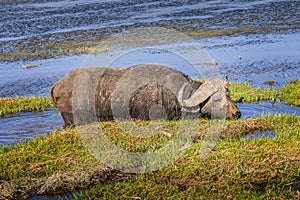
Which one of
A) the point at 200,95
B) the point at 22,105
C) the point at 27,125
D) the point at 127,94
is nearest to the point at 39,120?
the point at 27,125

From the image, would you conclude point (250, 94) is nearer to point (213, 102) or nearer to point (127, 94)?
point (213, 102)

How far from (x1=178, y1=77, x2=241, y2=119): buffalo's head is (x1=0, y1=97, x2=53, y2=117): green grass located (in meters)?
3.94

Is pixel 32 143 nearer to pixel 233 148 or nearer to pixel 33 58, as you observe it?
pixel 233 148

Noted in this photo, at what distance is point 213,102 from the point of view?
396 inches

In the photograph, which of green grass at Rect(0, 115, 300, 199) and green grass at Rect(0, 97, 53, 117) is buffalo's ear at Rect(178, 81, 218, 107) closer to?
green grass at Rect(0, 115, 300, 199)

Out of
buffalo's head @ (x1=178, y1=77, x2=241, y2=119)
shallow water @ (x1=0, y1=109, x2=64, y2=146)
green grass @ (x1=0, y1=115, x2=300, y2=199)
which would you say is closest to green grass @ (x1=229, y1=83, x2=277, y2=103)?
buffalo's head @ (x1=178, y1=77, x2=241, y2=119)

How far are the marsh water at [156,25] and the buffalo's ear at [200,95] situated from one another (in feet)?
3.72

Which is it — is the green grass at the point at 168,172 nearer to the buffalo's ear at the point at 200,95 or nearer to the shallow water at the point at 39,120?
the shallow water at the point at 39,120

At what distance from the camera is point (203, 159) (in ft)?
25.7

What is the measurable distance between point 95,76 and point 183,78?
1.83 m

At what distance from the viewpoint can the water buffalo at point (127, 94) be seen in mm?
10328

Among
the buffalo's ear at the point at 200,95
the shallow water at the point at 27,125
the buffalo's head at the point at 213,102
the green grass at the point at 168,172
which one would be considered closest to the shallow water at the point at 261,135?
the green grass at the point at 168,172

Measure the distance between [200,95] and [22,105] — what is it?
481 centimetres

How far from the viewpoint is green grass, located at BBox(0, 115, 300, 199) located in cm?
690
